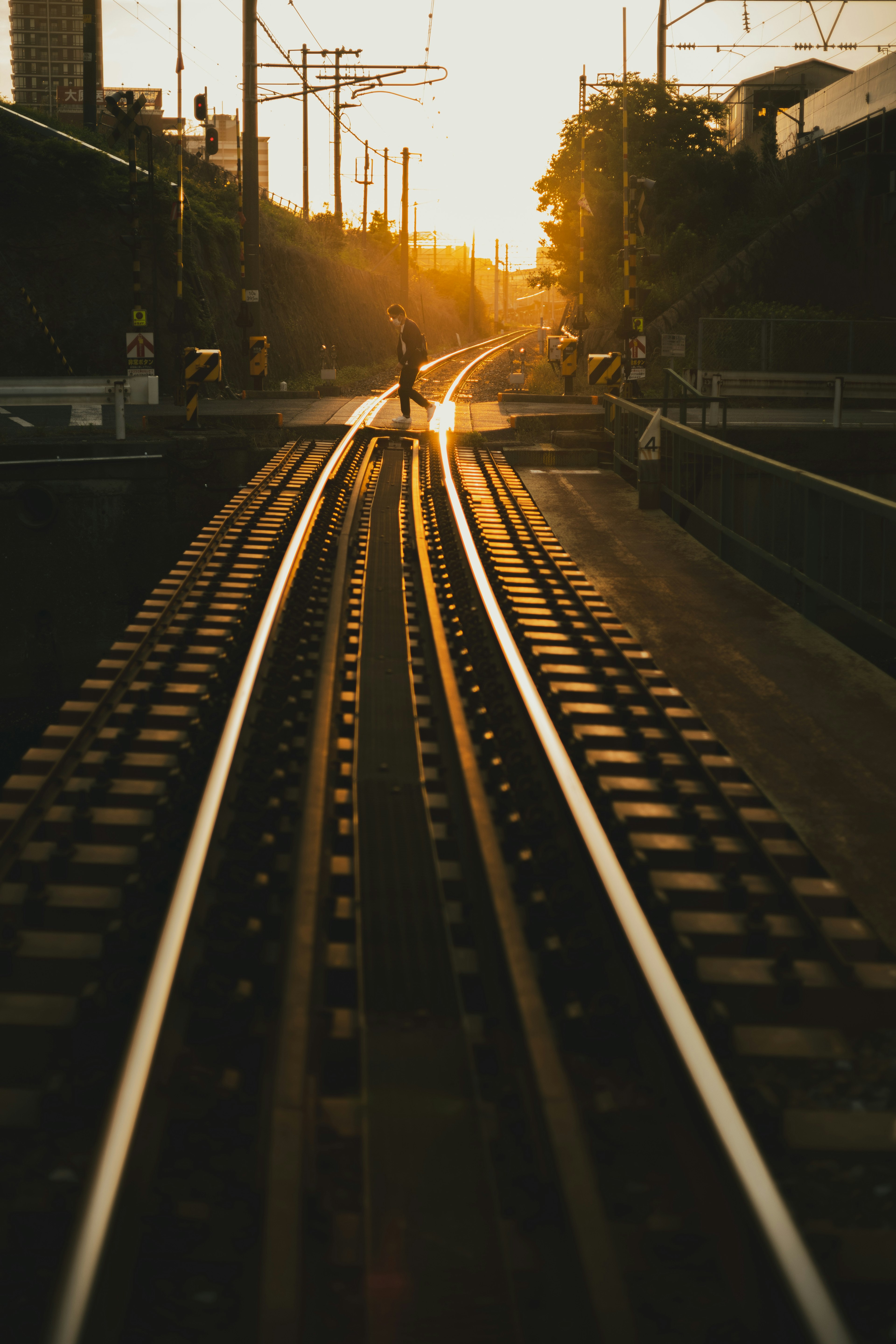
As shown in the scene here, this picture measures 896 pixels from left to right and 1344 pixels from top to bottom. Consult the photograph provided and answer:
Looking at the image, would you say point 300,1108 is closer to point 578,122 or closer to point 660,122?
point 660,122

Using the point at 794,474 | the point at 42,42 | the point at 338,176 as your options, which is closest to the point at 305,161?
the point at 338,176

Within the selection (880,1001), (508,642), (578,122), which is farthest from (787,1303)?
(578,122)

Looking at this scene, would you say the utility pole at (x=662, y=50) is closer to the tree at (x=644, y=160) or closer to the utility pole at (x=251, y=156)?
the tree at (x=644, y=160)

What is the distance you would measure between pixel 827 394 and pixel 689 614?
1551 cm

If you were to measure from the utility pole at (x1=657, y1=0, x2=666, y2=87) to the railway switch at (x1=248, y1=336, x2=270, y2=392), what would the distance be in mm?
24193

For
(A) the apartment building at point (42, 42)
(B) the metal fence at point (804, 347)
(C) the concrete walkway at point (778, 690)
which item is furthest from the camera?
(A) the apartment building at point (42, 42)

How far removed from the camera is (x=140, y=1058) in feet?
8.14

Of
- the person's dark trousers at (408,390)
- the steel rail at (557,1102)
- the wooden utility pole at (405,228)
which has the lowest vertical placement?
the steel rail at (557,1102)

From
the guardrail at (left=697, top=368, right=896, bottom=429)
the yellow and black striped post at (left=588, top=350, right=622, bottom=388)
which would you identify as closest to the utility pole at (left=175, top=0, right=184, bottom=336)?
the yellow and black striped post at (left=588, top=350, right=622, bottom=388)

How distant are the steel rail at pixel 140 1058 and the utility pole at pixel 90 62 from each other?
28.5 metres

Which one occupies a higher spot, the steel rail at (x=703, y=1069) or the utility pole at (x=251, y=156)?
the utility pole at (x=251, y=156)

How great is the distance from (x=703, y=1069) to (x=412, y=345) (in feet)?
45.8

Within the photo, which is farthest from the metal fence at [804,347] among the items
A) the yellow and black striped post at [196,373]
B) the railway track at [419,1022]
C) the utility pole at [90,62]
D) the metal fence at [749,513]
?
the railway track at [419,1022]

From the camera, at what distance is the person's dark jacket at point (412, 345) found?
50.2 ft
